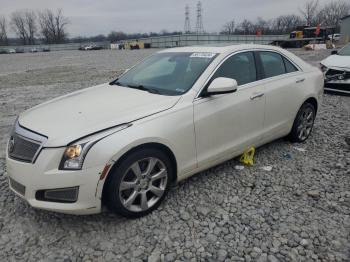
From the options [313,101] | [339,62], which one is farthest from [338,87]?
[313,101]

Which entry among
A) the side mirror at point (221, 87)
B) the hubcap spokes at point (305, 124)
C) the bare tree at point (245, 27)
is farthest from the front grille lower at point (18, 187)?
the bare tree at point (245, 27)

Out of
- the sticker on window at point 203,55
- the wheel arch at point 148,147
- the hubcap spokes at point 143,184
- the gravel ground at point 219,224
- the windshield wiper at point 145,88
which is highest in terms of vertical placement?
the sticker on window at point 203,55

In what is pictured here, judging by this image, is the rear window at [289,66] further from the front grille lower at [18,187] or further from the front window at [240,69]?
the front grille lower at [18,187]

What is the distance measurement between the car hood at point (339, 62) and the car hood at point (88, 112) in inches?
249

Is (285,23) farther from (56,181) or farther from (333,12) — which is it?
(56,181)

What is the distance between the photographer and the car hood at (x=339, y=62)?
25.3ft

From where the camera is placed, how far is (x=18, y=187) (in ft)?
9.18

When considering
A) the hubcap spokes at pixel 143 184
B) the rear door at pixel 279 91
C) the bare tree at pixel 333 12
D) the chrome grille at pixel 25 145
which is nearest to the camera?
the chrome grille at pixel 25 145

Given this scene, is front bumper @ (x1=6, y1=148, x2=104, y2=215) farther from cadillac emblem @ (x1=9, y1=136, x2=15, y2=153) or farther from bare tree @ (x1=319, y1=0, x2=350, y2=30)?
bare tree @ (x1=319, y1=0, x2=350, y2=30)

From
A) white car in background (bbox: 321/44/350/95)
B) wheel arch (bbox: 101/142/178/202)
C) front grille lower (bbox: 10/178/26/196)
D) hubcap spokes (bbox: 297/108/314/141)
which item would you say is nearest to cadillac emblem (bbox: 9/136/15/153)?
front grille lower (bbox: 10/178/26/196)

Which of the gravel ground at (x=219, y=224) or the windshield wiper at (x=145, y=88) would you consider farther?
the windshield wiper at (x=145, y=88)

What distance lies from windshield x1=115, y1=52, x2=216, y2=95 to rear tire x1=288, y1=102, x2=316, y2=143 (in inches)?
74.5

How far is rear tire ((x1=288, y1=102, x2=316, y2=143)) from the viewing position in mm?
4685

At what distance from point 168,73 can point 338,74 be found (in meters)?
5.91
